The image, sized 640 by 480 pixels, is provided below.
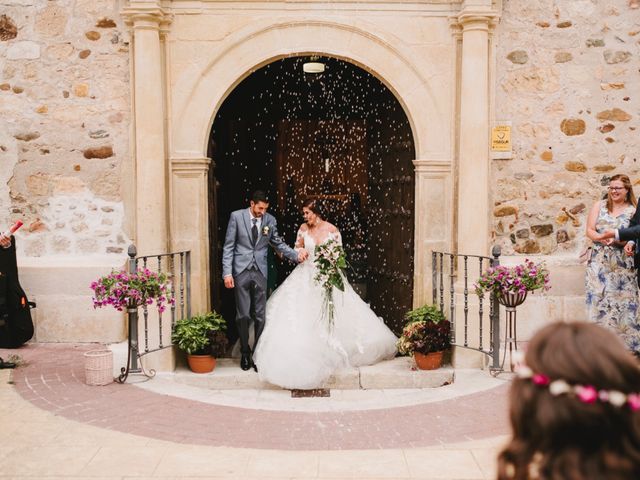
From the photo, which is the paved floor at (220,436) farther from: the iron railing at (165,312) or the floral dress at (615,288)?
the floral dress at (615,288)

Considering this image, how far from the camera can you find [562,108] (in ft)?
24.2

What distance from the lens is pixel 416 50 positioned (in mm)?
7328

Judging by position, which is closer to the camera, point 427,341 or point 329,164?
point 427,341

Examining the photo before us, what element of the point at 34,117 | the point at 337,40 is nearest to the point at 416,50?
the point at 337,40

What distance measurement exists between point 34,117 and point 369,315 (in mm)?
3950

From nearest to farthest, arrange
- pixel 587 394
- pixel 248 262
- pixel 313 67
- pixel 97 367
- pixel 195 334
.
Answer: pixel 587 394
pixel 97 367
pixel 195 334
pixel 248 262
pixel 313 67

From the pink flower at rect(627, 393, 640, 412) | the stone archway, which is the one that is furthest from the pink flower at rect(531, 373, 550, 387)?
the stone archway

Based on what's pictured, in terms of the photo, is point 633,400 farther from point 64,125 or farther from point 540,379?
point 64,125

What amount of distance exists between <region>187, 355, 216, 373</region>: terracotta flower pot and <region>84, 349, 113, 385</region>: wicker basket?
905mm

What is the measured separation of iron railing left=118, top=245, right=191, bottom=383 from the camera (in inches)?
262

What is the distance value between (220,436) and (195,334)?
1.92 m

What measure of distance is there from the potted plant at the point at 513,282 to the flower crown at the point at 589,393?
4938 millimetres

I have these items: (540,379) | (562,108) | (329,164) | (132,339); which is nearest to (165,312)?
(132,339)

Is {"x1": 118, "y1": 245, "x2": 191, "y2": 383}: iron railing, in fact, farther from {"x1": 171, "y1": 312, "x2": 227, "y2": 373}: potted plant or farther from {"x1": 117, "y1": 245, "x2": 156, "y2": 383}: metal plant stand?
{"x1": 171, "y1": 312, "x2": 227, "y2": 373}: potted plant
